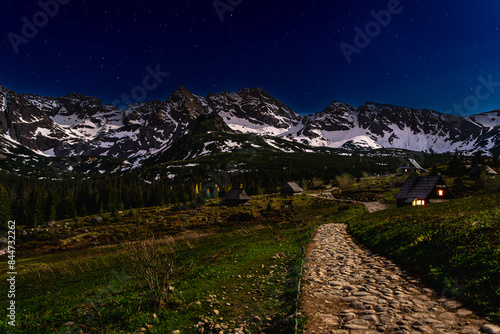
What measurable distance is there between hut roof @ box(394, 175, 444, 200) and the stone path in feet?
158

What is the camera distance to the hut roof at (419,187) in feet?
171

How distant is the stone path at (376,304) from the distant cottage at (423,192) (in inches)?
1886

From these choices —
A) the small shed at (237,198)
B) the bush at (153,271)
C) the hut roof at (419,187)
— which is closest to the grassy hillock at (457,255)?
the bush at (153,271)

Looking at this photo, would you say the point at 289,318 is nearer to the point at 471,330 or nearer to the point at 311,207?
the point at 471,330

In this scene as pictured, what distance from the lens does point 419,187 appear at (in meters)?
54.2

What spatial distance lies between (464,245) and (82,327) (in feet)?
48.8

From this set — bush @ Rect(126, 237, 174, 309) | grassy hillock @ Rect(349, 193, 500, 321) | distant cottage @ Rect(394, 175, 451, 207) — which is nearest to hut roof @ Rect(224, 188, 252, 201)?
distant cottage @ Rect(394, 175, 451, 207)

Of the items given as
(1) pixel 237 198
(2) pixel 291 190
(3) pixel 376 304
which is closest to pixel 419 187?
(3) pixel 376 304

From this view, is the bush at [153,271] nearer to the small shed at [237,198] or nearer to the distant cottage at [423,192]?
the distant cottage at [423,192]

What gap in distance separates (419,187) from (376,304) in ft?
185

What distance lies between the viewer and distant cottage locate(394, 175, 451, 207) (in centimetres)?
5203

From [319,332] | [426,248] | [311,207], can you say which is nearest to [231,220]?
[311,207]

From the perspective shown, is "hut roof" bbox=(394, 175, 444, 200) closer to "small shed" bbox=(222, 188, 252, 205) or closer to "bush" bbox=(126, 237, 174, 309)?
"small shed" bbox=(222, 188, 252, 205)

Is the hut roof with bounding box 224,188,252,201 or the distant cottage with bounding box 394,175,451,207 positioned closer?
the distant cottage with bounding box 394,175,451,207
